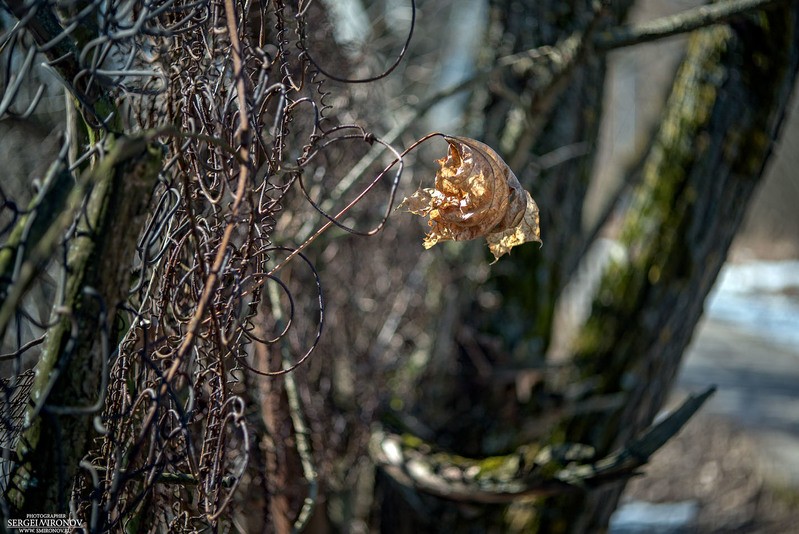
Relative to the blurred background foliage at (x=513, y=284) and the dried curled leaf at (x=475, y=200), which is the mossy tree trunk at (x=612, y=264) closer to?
the blurred background foliage at (x=513, y=284)

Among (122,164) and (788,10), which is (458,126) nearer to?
(788,10)

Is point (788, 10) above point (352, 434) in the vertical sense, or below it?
above

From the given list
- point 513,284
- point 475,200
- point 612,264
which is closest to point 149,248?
point 475,200

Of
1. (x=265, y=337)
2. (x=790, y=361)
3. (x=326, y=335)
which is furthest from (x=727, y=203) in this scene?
(x=790, y=361)

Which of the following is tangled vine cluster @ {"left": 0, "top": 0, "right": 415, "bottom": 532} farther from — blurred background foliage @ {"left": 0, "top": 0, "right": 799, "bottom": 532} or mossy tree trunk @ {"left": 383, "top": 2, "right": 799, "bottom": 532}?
mossy tree trunk @ {"left": 383, "top": 2, "right": 799, "bottom": 532}

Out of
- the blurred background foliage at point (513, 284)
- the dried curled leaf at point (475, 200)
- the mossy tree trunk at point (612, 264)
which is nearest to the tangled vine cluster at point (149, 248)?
the dried curled leaf at point (475, 200)
